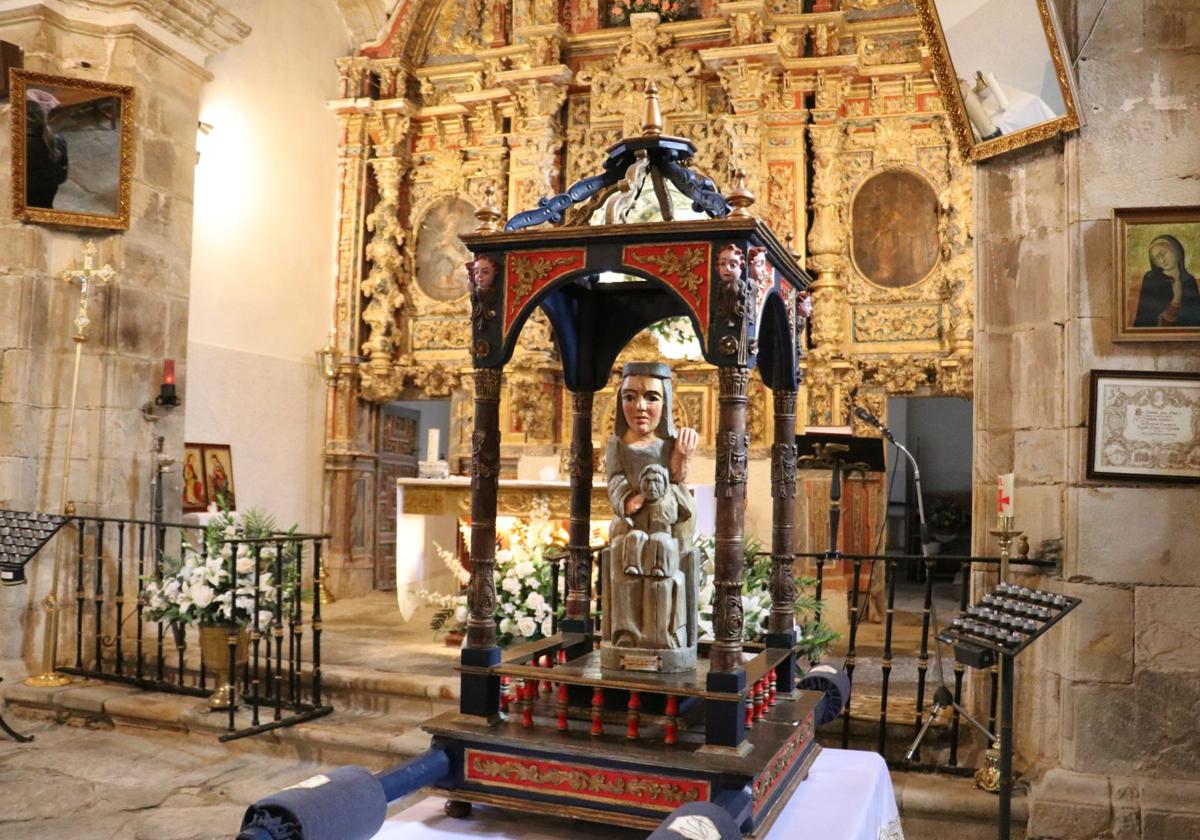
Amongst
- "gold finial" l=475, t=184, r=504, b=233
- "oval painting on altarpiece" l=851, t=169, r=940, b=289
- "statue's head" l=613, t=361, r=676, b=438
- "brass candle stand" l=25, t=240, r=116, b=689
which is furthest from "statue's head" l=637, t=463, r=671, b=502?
"oval painting on altarpiece" l=851, t=169, r=940, b=289

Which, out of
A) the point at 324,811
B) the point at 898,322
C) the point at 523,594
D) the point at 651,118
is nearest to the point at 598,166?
the point at 898,322

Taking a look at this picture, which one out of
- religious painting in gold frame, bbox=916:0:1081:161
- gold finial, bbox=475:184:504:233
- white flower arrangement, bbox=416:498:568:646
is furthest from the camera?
white flower arrangement, bbox=416:498:568:646

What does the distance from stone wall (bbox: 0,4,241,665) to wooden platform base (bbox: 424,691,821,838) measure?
5060 millimetres

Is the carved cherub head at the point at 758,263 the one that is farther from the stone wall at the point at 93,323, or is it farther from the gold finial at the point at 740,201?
the stone wall at the point at 93,323

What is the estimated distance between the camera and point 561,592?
6.12 metres

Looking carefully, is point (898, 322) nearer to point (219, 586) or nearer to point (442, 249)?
point (442, 249)

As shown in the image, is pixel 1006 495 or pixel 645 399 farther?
pixel 1006 495

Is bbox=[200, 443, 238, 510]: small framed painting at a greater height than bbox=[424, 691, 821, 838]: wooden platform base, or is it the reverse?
bbox=[200, 443, 238, 510]: small framed painting

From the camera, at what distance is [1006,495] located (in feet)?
15.6

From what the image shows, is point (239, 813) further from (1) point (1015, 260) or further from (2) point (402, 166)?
(2) point (402, 166)

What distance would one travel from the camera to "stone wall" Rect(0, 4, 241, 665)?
270 inches

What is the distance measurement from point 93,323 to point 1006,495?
591cm

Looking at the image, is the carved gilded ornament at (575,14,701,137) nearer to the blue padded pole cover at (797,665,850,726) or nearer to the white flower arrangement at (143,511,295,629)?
the white flower arrangement at (143,511,295,629)

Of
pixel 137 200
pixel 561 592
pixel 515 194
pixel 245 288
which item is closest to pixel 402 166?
pixel 515 194
